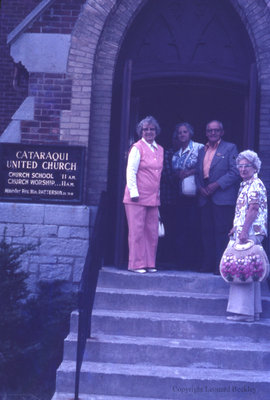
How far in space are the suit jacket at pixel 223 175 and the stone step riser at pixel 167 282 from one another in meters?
0.90

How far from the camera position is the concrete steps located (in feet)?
15.0

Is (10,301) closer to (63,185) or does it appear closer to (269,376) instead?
(63,185)

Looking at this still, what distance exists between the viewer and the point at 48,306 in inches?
228

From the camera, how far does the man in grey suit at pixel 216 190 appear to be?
6098 mm

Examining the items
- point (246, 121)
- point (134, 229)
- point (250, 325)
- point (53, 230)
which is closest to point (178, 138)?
point (246, 121)

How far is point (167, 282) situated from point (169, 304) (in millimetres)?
398

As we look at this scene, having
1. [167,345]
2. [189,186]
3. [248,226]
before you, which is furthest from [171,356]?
[189,186]

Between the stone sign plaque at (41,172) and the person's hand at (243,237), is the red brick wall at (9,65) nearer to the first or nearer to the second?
the stone sign plaque at (41,172)

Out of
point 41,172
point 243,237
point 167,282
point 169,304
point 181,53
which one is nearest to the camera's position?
point 243,237

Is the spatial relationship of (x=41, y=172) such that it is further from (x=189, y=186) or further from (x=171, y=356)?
(x=171, y=356)

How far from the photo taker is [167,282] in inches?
233

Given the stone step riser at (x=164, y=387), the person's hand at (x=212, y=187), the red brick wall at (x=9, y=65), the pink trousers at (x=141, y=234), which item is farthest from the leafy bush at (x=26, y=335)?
the red brick wall at (x=9, y=65)

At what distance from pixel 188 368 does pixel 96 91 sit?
363cm

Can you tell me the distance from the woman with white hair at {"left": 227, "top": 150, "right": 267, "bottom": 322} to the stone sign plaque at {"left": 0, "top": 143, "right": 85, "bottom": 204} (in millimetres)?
2118
